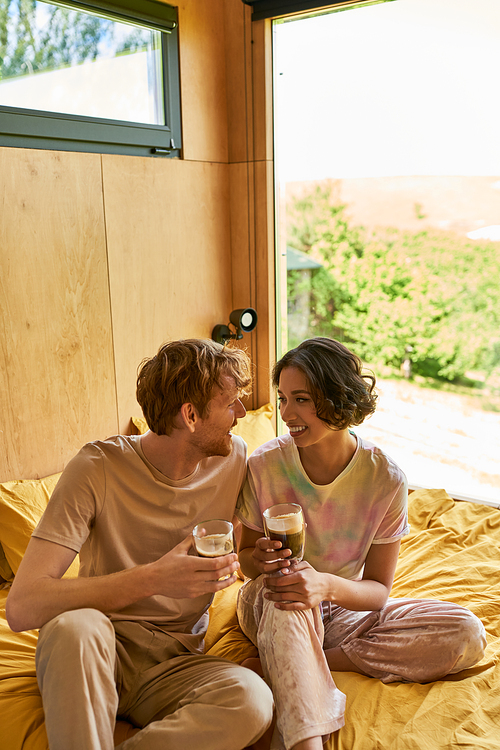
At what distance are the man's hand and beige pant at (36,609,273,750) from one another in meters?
0.14

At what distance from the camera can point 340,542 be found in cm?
176

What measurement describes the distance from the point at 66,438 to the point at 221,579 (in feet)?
4.81

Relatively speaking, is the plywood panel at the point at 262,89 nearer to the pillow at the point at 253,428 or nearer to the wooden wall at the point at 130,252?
the wooden wall at the point at 130,252

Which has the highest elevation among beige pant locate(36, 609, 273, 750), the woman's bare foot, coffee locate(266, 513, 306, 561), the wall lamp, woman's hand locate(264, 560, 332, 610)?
the wall lamp

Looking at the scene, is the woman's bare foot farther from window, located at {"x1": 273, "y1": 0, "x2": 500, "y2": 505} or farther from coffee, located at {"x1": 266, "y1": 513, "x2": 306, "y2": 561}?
window, located at {"x1": 273, "y1": 0, "x2": 500, "y2": 505}

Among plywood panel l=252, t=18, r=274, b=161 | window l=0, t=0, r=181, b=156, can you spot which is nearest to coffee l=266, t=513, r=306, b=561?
window l=0, t=0, r=181, b=156

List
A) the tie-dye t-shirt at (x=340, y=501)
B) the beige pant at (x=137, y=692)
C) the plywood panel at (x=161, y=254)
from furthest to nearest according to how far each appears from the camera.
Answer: the plywood panel at (x=161, y=254), the tie-dye t-shirt at (x=340, y=501), the beige pant at (x=137, y=692)

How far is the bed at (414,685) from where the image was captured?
149 cm

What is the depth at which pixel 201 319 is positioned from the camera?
3.32 m

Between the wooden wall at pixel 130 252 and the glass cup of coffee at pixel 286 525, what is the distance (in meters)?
1.36

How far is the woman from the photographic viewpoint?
159 centimetres

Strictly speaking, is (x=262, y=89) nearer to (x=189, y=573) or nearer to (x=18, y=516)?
(x=18, y=516)

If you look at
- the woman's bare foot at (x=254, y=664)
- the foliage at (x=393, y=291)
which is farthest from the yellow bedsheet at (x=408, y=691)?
the foliage at (x=393, y=291)

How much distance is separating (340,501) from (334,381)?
335 mm
